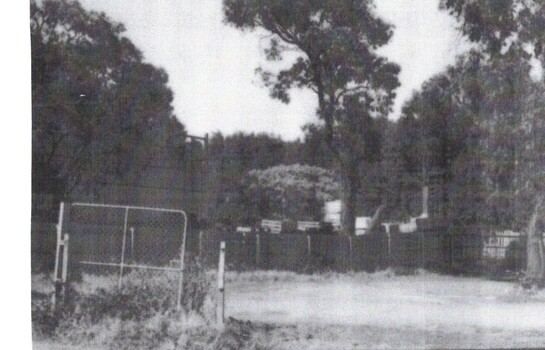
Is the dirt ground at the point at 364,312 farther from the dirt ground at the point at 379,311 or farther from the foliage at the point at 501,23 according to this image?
the foliage at the point at 501,23

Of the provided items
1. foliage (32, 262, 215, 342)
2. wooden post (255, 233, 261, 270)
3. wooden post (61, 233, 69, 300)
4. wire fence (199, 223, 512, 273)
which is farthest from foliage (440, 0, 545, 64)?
wooden post (61, 233, 69, 300)

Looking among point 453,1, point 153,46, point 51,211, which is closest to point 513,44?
point 453,1

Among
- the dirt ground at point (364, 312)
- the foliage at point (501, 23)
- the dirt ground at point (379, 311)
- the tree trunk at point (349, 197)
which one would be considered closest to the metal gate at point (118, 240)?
the dirt ground at point (364, 312)

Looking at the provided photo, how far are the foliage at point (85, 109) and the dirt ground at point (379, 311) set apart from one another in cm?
109

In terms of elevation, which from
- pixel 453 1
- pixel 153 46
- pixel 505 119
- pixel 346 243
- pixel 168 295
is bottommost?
pixel 168 295

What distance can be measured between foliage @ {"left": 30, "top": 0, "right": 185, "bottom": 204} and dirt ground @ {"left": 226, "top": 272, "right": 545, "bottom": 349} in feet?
3.59

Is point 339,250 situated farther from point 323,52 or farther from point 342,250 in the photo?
point 323,52

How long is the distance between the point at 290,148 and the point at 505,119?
1472 mm

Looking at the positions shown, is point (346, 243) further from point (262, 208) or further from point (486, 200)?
point (486, 200)

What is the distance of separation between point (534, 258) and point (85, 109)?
10.1 feet

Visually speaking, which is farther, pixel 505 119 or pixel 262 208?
pixel 505 119

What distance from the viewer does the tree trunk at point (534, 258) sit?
5117mm

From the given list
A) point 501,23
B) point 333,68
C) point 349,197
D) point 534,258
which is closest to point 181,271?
point 349,197

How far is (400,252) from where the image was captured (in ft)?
16.4
